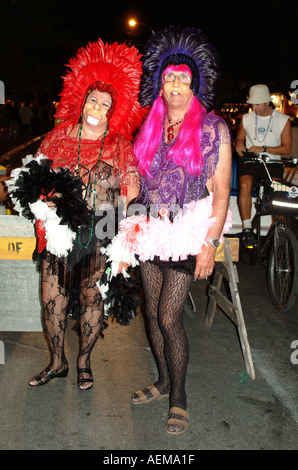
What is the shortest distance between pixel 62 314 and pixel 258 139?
3425 mm

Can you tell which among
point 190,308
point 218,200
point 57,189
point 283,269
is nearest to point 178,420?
point 218,200

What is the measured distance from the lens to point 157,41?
2.73 meters

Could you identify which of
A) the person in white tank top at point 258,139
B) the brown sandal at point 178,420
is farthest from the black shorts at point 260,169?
the brown sandal at point 178,420

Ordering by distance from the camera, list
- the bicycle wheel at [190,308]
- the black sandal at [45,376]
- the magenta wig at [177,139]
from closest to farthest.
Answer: the magenta wig at [177,139], the black sandal at [45,376], the bicycle wheel at [190,308]

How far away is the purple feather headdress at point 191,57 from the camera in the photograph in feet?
8.65

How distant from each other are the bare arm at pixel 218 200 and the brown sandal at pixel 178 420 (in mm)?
827

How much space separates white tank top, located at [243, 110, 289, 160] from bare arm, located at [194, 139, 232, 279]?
3008 millimetres

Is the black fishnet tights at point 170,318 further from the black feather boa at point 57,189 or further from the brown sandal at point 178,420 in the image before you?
the black feather boa at point 57,189

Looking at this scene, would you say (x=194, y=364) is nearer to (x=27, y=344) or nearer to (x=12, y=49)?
(x=27, y=344)

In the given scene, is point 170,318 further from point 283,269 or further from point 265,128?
point 265,128

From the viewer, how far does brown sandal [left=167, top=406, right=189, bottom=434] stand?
9.08 feet

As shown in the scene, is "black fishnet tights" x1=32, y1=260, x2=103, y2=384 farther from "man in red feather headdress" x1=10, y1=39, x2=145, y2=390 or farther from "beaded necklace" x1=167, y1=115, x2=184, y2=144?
"beaded necklace" x1=167, y1=115, x2=184, y2=144
